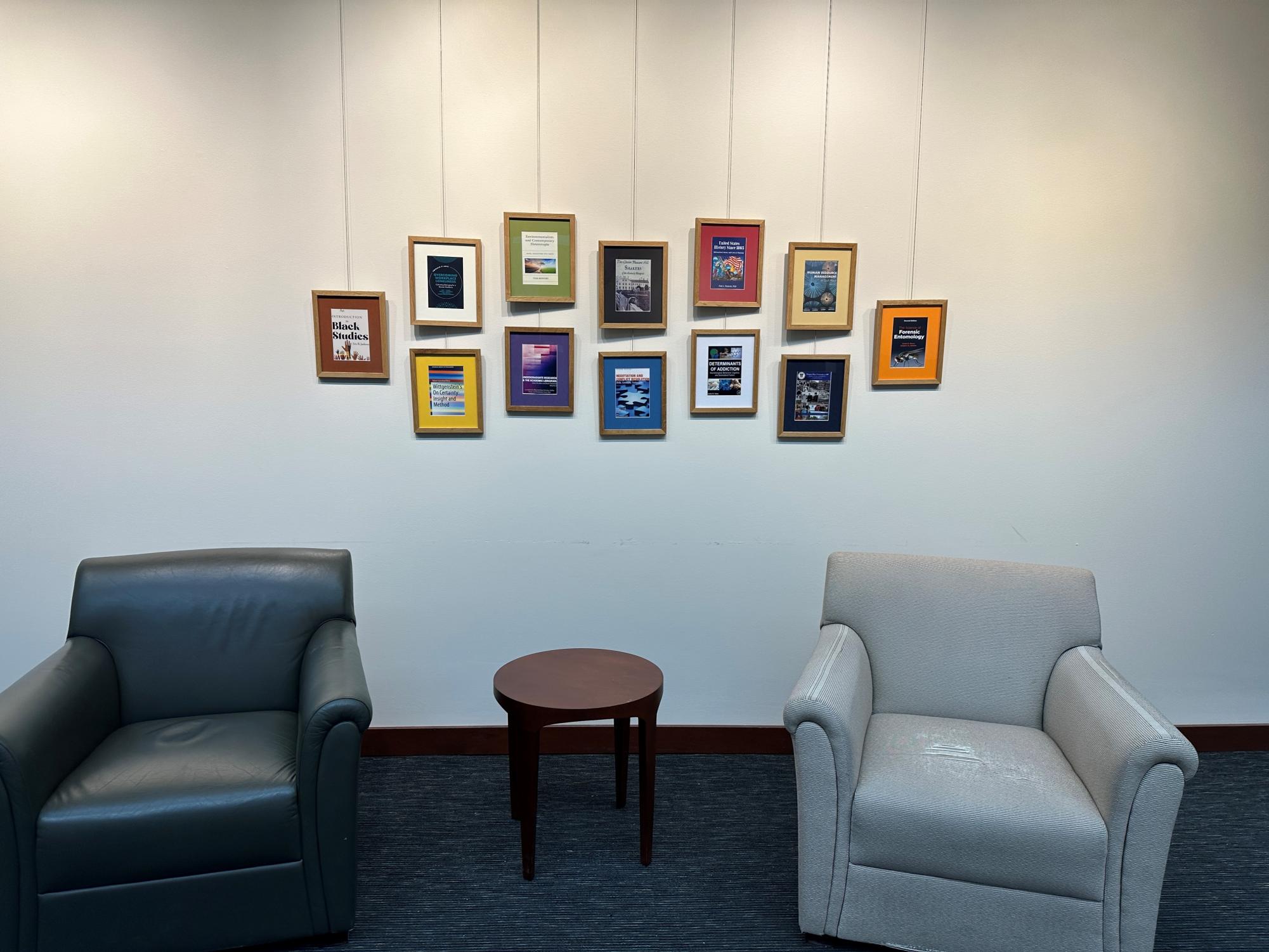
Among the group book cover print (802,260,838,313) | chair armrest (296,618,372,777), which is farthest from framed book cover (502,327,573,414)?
chair armrest (296,618,372,777)

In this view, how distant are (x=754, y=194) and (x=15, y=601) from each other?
3021 millimetres

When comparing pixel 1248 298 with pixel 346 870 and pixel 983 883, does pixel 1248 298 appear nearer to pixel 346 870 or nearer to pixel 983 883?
pixel 983 883

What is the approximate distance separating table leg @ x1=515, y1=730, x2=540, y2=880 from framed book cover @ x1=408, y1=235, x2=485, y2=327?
145cm

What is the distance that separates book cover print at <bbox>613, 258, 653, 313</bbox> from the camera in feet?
9.45

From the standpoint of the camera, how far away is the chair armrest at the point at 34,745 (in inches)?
71.1

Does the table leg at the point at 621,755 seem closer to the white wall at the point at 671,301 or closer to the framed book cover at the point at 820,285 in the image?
the white wall at the point at 671,301

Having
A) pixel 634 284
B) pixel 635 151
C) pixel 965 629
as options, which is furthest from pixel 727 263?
pixel 965 629

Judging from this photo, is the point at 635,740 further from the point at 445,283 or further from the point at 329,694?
the point at 445,283

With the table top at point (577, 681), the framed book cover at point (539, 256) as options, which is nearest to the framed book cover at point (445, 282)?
→ the framed book cover at point (539, 256)

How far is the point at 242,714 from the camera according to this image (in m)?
2.35

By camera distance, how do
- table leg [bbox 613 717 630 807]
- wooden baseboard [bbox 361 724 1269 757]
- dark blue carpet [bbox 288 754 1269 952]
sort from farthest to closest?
wooden baseboard [bbox 361 724 1269 757]
table leg [bbox 613 717 630 807]
dark blue carpet [bbox 288 754 1269 952]

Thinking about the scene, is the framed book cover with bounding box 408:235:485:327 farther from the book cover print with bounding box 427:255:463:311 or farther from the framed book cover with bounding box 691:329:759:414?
the framed book cover with bounding box 691:329:759:414

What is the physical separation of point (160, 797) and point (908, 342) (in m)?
2.64

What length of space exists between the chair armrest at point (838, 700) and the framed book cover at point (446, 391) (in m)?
1.46
